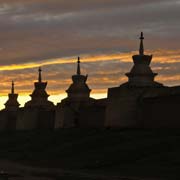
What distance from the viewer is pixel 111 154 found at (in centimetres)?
3262

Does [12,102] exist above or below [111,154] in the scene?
above

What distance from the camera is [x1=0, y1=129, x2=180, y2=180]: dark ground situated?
27.4 metres

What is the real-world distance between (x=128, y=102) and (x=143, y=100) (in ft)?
4.15

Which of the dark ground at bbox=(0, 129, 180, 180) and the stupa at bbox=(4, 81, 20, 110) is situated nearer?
the dark ground at bbox=(0, 129, 180, 180)

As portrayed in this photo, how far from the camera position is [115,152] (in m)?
32.8

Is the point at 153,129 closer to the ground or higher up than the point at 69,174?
higher up

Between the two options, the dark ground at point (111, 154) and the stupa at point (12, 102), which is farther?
the stupa at point (12, 102)

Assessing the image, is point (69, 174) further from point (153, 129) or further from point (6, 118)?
Answer: point (6, 118)

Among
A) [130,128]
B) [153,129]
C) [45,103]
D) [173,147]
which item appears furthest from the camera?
[45,103]

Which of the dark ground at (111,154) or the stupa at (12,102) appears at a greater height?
the stupa at (12,102)

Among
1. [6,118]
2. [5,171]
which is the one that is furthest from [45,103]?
[5,171]

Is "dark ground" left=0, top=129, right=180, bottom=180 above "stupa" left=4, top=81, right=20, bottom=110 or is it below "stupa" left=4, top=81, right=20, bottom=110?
below

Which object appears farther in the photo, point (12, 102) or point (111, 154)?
point (12, 102)

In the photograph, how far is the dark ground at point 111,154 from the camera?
89.9 ft
